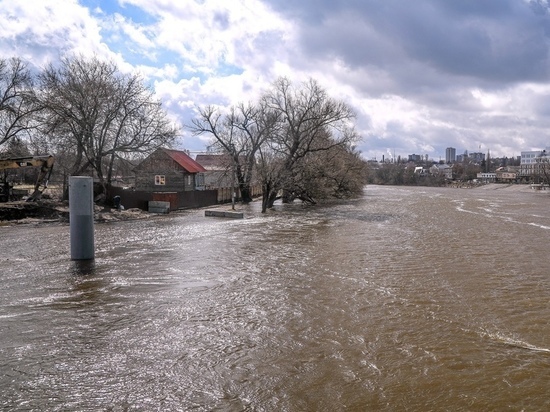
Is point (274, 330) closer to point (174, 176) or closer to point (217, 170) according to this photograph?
point (174, 176)

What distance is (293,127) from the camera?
38.0 meters

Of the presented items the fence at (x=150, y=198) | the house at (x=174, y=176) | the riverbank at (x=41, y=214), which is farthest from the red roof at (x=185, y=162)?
the riverbank at (x=41, y=214)

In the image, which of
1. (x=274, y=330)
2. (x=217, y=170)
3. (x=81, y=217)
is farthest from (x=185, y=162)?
(x=274, y=330)

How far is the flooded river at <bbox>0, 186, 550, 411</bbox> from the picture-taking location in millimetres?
5195

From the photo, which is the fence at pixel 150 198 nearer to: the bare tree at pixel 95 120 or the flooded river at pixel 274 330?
the bare tree at pixel 95 120

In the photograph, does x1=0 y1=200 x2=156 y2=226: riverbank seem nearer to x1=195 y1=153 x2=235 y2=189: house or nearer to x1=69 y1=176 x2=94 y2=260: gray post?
x1=195 y1=153 x2=235 y2=189: house

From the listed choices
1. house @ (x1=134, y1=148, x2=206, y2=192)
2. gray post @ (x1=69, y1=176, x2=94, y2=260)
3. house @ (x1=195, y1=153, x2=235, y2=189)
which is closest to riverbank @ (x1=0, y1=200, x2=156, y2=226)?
house @ (x1=195, y1=153, x2=235, y2=189)

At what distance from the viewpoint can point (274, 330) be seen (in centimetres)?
722

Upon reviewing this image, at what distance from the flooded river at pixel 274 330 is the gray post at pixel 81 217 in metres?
0.60

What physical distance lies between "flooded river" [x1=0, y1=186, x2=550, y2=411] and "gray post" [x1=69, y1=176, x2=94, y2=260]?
0.60 meters

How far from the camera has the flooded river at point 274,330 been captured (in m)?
5.20

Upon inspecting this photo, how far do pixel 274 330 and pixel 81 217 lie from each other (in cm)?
721

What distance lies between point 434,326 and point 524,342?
123 centimetres

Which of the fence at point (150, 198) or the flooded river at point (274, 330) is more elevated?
the fence at point (150, 198)
